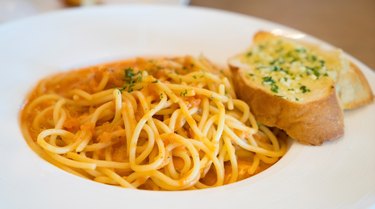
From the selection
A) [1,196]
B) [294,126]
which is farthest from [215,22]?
[1,196]

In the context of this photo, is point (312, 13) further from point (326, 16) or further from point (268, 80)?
point (268, 80)

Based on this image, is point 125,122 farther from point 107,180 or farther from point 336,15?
point 336,15

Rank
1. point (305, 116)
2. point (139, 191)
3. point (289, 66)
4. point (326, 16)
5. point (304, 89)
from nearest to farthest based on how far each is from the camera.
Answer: point (139, 191), point (305, 116), point (304, 89), point (289, 66), point (326, 16)

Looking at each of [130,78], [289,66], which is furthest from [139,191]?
[289,66]

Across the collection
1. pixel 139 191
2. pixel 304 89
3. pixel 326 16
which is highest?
pixel 304 89

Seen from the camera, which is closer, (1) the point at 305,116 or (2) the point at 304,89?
(1) the point at 305,116

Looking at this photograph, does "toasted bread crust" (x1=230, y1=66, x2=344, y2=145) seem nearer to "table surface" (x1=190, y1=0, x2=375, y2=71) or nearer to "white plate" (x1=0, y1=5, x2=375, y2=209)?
"white plate" (x1=0, y1=5, x2=375, y2=209)

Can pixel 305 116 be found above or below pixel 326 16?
above

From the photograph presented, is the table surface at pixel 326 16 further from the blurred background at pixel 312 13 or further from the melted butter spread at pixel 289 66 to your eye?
the melted butter spread at pixel 289 66
